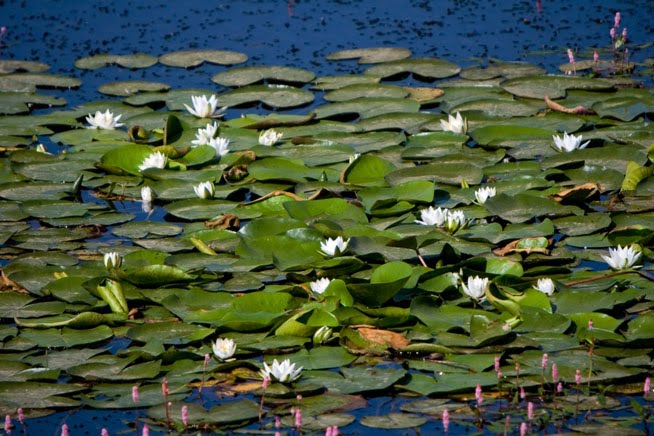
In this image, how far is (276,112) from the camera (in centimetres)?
674

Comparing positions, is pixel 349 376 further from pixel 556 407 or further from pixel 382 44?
pixel 382 44

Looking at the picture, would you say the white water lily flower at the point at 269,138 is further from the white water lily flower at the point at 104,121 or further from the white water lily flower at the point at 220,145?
the white water lily flower at the point at 104,121

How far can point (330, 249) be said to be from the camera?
14.6 ft

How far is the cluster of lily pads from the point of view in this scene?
12.0 ft

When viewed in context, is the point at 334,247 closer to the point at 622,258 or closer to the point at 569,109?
the point at 622,258

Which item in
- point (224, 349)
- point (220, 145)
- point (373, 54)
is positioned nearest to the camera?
point (224, 349)

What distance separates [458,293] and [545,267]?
0.46 m

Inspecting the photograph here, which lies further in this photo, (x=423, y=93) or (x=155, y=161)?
(x=423, y=93)

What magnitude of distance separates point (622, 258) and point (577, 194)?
774mm

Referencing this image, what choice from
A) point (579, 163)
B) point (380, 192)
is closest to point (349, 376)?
point (380, 192)

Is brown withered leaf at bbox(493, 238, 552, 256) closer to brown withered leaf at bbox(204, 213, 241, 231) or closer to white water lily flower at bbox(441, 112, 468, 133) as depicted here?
brown withered leaf at bbox(204, 213, 241, 231)

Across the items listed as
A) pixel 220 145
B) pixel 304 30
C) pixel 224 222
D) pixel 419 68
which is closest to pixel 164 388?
pixel 224 222

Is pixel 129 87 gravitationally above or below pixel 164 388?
above

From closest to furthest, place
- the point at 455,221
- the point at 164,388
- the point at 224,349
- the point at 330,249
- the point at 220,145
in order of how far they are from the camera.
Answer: the point at 164,388 < the point at 224,349 < the point at 330,249 < the point at 455,221 < the point at 220,145
